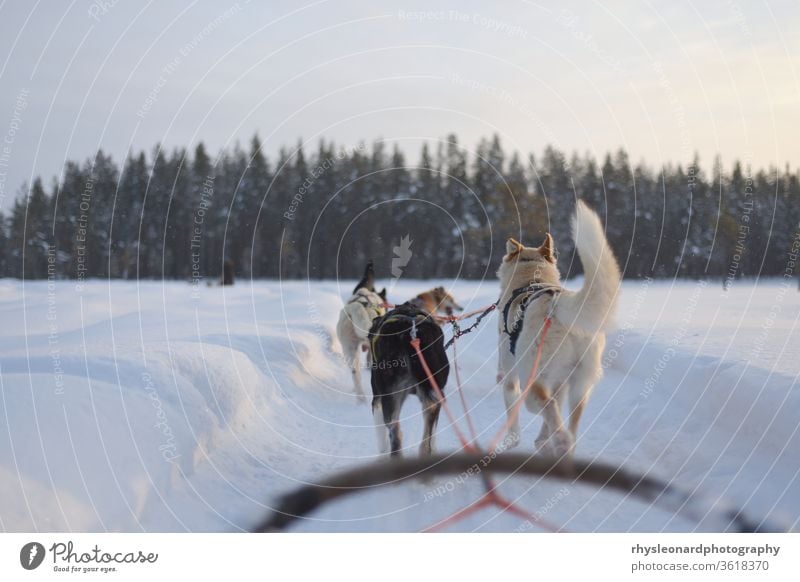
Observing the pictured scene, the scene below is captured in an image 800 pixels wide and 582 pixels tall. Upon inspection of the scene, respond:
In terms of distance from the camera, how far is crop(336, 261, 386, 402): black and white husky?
8242 millimetres

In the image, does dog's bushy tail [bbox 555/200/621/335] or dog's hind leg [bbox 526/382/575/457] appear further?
dog's hind leg [bbox 526/382/575/457]

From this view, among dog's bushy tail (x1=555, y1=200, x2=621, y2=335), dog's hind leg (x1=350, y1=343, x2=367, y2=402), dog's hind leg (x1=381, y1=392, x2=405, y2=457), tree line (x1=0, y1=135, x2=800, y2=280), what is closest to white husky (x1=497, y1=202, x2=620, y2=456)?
dog's bushy tail (x1=555, y1=200, x2=621, y2=335)

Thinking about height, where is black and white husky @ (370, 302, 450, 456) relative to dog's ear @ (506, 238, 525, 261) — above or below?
below

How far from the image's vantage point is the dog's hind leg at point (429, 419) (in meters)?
4.93

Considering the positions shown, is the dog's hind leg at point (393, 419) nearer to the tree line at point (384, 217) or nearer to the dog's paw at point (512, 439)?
the dog's paw at point (512, 439)

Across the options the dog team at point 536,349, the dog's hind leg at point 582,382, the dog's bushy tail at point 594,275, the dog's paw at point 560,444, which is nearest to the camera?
the dog's bushy tail at point 594,275

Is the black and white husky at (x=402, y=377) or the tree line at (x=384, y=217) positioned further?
the tree line at (x=384, y=217)

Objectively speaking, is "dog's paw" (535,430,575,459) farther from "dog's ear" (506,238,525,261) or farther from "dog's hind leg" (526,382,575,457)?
"dog's ear" (506,238,525,261)

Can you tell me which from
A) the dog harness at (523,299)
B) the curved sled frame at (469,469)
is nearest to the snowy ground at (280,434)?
the curved sled frame at (469,469)

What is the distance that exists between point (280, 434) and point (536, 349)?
9.63 feet

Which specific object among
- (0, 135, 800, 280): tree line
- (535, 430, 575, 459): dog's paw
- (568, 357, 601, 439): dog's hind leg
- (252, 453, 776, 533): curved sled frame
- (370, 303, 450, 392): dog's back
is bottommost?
(252, 453, 776, 533): curved sled frame

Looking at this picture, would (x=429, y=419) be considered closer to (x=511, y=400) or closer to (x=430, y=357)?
(x=430, y=357)
